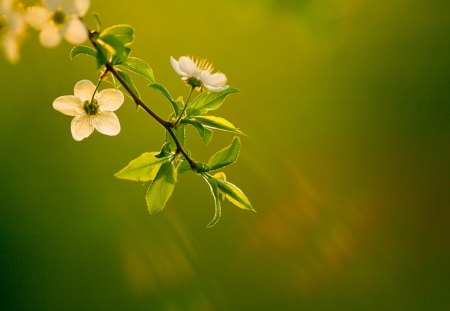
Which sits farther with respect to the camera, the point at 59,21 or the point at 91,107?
the point at 91,107

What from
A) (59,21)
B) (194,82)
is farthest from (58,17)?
(194,82)

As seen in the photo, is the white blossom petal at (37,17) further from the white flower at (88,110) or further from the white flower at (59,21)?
the white flower at (88,110)

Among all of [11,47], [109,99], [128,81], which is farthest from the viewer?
[109,99]

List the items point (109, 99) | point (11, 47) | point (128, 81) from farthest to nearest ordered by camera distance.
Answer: point (109, 99)
point (128, 81)
point (11, 47)

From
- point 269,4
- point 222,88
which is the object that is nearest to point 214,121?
point 222,88

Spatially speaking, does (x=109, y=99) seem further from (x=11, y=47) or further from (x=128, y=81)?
(x=11, y=47)

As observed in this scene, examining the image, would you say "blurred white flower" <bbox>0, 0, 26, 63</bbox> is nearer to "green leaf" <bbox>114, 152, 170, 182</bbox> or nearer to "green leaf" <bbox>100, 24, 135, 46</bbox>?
"green leaf" <bbox>100, 24, 135, 46</bbox>

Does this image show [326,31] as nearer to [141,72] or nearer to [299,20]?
[299,20]

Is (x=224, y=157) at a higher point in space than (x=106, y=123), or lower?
lower
